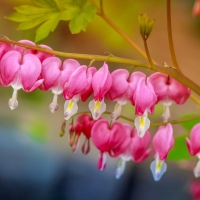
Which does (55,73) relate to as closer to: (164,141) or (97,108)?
(97,108)

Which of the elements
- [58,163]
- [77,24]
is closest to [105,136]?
[77,24]

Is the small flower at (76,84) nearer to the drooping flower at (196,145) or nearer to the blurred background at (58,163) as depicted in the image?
the drooping flower at (196,145)

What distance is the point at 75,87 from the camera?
697 mm

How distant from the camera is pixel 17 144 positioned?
264 centimetres

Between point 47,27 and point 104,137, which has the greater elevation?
point 47,27

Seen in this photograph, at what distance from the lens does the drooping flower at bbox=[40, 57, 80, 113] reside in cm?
72

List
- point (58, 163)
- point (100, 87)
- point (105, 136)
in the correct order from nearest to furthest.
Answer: point (100, 87) < point (105, 136) < point (58, 163)

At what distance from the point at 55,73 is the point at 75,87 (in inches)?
1.9

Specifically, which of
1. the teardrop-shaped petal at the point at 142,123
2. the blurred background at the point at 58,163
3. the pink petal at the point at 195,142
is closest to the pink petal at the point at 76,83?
the teardrop-shaped petal at the point at 142,123

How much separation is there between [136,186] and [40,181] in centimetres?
63

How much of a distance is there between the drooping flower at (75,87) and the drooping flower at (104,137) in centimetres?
11

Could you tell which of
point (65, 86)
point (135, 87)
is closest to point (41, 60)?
point (65, 86)

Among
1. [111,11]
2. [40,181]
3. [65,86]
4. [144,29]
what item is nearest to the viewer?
[144,29]

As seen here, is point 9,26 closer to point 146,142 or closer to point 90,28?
point 90,28
